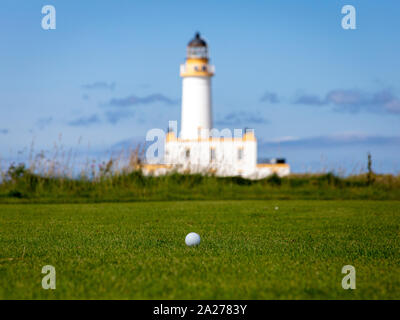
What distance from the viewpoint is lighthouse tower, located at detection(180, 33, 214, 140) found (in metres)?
37.8

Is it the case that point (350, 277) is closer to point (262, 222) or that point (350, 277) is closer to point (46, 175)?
point (262, 222)

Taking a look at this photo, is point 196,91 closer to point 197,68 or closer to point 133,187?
point 197,68

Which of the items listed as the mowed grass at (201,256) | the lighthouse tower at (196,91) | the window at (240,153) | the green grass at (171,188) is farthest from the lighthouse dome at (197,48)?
the mowed grass at (201,256)

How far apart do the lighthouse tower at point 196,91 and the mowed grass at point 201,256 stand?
28560mm

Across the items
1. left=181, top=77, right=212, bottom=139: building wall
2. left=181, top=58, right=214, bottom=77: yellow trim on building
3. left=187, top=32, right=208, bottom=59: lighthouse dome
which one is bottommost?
left=181, top=77, right=212, bottom=139: building wall

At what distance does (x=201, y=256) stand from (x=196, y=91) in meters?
33.4

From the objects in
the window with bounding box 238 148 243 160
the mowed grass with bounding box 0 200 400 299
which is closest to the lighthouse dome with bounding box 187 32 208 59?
the window with bounding box 238 148 243 160

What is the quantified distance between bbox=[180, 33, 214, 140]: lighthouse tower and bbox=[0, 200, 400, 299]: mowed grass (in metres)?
28.6

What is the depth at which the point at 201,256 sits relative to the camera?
17.4 ft

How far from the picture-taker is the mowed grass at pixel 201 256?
3.87 metres

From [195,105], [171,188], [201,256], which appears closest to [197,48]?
[195,105]

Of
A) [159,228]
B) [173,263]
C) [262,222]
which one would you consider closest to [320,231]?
[262,222]

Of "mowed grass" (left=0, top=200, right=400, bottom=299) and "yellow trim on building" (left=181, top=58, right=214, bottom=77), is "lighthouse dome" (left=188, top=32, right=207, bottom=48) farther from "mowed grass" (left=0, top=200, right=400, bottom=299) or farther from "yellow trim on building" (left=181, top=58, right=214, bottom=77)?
"mowed grass" (left=0, top=200, right=400, bottom=299)

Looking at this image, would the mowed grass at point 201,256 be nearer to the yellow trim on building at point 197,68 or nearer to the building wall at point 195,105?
the yellow trim on building at point 197,68
